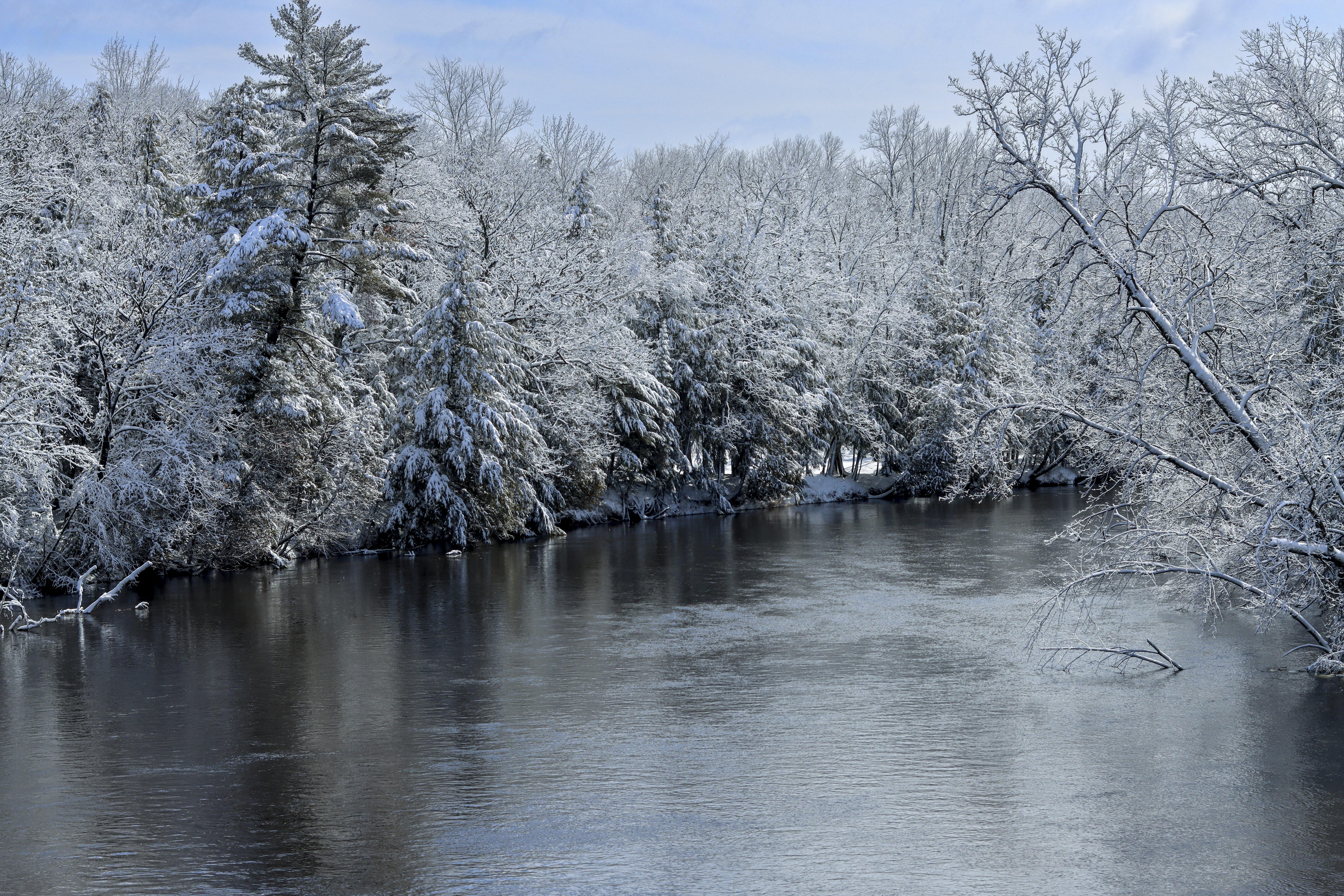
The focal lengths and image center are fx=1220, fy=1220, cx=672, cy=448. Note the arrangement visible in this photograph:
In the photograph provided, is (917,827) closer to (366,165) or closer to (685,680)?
(685,680)

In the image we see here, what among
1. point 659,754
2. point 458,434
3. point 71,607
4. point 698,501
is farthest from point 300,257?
point 659,754

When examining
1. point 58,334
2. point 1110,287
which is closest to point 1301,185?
point 1110,287

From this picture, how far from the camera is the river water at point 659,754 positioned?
9203 mm

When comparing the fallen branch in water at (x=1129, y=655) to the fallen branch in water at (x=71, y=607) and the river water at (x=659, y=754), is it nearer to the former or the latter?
the river water at (x=659, y=754)

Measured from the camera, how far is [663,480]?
40.9 m

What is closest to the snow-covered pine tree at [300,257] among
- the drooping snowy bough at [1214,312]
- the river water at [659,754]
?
the river water at [659,754]

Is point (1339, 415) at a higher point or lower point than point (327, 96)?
lower

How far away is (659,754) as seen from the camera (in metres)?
12.1

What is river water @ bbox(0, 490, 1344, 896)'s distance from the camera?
920 cm

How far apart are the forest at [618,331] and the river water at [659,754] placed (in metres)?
1.98

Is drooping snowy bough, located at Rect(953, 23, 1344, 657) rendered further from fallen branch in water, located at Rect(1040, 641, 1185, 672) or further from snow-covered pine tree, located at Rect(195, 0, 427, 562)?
snow-covered pine tree, located at Rect(195, 0, 427, 562)

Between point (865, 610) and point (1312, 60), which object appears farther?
point (865, 610)

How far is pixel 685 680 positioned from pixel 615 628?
4.04m

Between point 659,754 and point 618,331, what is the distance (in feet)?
86.5
